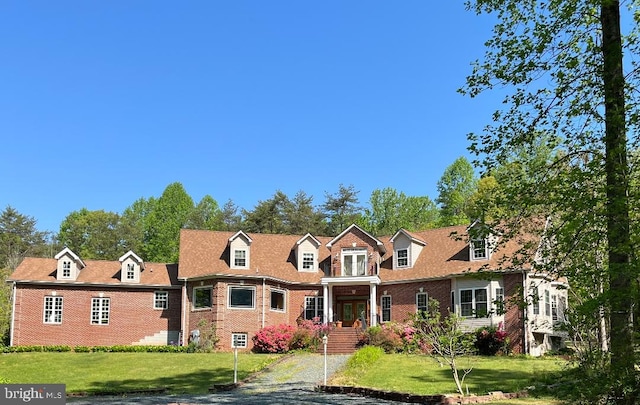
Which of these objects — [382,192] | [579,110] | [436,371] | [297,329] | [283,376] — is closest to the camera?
[579,110]

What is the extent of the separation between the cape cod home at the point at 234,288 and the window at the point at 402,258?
0.06 metres

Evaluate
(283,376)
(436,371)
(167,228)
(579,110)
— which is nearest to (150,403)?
(283,376)

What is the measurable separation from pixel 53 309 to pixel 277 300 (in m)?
12.2

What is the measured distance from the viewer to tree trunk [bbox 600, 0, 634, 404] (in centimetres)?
861

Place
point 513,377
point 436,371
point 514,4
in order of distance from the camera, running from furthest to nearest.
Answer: point 436,371, point 513,377, point 514,4

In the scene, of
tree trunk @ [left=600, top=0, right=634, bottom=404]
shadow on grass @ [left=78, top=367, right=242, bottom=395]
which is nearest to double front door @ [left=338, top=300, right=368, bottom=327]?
shadow on grass @ [left=78, top=367, right=242, bottom=395]

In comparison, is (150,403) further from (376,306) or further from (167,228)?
(167,228)

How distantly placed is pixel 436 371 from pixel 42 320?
23.0 metres

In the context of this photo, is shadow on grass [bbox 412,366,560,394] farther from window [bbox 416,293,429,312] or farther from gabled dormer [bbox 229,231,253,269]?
gabled dormer [bbox 229,231,253,269]

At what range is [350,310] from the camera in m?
36.6

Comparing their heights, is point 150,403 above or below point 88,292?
below

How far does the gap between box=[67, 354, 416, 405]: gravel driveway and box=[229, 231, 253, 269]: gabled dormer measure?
10698mm

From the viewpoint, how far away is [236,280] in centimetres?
3394

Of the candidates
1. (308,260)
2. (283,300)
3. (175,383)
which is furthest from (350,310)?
(175,383)
